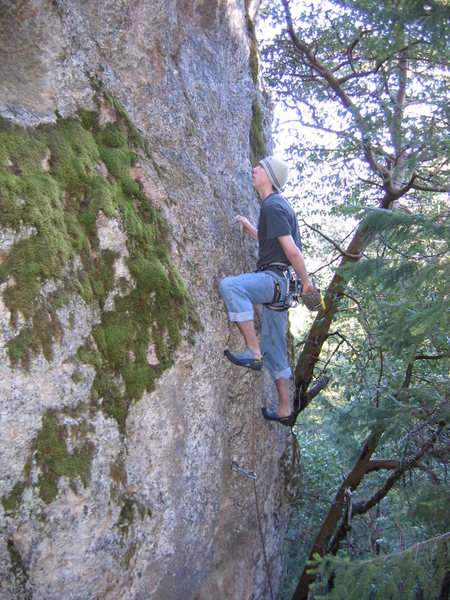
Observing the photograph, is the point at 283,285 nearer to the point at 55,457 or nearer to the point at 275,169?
the point at 275,169

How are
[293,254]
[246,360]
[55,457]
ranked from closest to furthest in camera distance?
[55,457] → [246,360] → [293,254]

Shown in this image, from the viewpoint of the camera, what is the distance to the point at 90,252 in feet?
13.6

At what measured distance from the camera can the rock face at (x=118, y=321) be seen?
3.44 m

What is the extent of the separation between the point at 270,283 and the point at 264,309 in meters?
0.71

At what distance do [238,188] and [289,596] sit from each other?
27.2 ft

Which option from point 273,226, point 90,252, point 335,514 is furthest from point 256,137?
point 335,514

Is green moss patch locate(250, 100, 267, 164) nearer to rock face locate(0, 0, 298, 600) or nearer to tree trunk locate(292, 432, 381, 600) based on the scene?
rock face locate(0, 0, 298, 600)

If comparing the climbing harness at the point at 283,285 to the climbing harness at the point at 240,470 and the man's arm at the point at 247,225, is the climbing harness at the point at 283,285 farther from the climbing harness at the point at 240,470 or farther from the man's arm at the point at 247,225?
the climbing harness at the point at 240,470

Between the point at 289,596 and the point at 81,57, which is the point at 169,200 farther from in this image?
the point at 289,596

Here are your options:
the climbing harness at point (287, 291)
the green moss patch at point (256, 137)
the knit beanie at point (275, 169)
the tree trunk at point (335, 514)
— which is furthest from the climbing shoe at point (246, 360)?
the tree trunk at point (335, 514)

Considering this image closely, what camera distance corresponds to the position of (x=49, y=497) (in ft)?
11.1

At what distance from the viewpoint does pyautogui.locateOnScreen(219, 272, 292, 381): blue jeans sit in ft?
16.3

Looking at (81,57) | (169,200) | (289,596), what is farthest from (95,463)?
(289,596)

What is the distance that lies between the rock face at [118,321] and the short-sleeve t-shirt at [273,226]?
0.51 meters
